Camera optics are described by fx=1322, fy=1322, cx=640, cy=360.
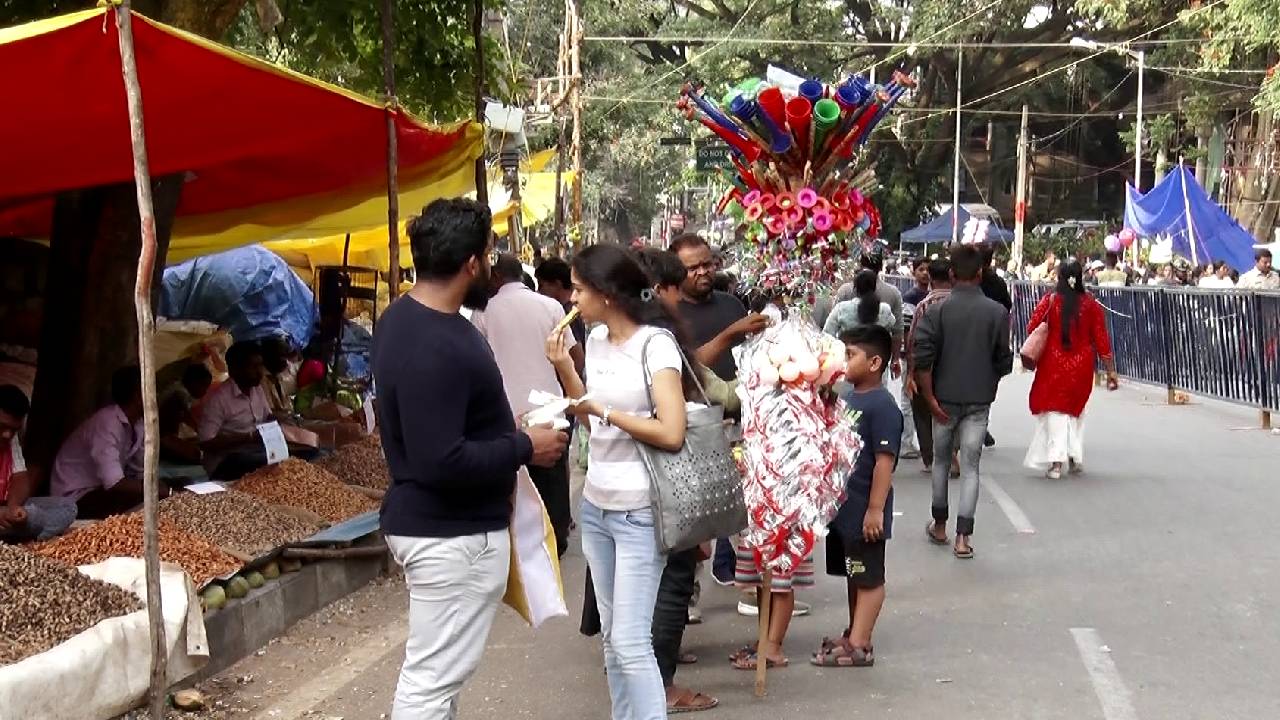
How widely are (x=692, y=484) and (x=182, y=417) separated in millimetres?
6294

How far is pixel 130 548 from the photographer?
6.05 metres

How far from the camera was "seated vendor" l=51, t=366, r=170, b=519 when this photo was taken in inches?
294

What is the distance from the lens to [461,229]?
3.61 metres

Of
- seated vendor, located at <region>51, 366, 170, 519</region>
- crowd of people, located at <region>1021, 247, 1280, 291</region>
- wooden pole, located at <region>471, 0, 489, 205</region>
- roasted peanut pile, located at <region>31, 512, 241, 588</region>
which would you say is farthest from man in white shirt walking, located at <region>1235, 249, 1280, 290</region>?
roasted peanut pile, located at <region>31, 512, 241, 588</region>

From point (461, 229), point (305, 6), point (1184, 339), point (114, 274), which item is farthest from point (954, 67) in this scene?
point (461, 229)

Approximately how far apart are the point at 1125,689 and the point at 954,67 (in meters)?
34.7

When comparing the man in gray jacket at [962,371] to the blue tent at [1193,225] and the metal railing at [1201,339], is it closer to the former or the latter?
the metal railing at [1201,339]

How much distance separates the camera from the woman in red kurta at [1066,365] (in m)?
10.1

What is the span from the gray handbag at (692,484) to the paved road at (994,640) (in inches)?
51.1

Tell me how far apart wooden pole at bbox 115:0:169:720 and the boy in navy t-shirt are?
8.91 ft

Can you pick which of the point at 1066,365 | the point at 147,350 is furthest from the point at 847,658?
the point at 1066,365

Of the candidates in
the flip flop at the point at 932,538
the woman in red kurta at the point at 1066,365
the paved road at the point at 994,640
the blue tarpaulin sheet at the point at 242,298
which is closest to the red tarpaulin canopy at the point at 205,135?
the paved road at the point at 994,640

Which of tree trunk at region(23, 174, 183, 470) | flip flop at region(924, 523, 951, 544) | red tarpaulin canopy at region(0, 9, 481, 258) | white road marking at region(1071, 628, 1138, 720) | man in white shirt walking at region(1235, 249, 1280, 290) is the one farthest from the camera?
man in white shirt walking at region(1235, 249, 1280, 290)

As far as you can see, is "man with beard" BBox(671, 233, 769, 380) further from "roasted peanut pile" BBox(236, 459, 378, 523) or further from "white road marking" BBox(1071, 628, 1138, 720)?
"roasted peanut pile" BBox(236, 459, 378, 523)
